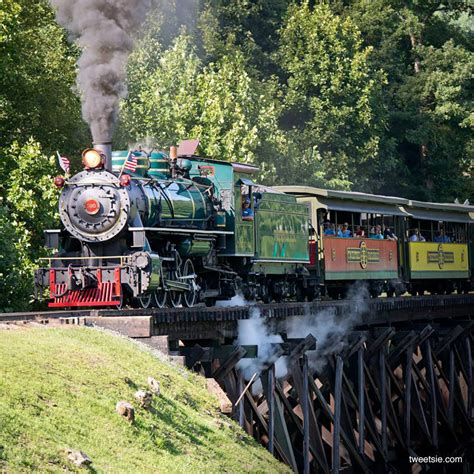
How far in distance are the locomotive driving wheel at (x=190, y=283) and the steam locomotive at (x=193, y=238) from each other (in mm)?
23

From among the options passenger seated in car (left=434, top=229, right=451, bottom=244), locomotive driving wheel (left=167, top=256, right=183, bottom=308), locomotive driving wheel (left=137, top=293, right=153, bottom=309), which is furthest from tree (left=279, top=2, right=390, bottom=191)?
locomotive driving wheel (left=137, top=293, right=153, bottom=309)

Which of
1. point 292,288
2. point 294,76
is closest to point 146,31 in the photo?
point 294,76

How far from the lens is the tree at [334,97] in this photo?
49.9 m

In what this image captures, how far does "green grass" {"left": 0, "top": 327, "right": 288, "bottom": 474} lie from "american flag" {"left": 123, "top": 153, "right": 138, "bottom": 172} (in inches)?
227

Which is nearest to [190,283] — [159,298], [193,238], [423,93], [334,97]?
[193,238]

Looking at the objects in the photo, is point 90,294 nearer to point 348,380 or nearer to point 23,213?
point 348,380

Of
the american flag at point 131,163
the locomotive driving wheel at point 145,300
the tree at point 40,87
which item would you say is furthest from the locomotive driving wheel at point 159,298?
the tree at point 40,87

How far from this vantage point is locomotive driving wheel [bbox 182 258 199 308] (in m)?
20.1

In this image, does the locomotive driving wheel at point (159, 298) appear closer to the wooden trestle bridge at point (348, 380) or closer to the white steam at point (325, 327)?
the wooden trestle bridge at point (348, 380)

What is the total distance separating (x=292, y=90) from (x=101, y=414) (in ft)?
136

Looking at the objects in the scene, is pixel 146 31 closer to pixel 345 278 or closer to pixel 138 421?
pixel 345 278

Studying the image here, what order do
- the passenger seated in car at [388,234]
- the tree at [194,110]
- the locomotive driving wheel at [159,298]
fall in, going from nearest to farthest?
1. the locomotive driving wheel at [159,298]
2. the passenger seated in car at [388,234]
3. the tree at [194,110]

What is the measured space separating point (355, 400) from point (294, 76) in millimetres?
33672

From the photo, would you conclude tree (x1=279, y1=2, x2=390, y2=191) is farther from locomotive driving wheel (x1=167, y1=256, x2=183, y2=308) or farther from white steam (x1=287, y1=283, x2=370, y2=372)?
locomotive driving wheel (x1=167, y1=256, x2=183, y2=308)
